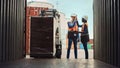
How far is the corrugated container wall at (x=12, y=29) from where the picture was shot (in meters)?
6.96

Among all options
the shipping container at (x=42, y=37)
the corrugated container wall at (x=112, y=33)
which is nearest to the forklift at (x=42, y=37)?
the shipping container at (x=42, y=37)

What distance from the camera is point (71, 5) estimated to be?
1477 cm

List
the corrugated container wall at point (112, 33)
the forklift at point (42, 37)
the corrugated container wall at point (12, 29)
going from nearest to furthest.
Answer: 1. the corrugated container wall at point (112, 33)
2. the corrugated container wall at point (12, 29)
3. the forklift at point (42, 37)

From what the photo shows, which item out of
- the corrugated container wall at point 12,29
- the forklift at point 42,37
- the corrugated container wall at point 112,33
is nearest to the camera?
the corrugated container wall at point 112,33

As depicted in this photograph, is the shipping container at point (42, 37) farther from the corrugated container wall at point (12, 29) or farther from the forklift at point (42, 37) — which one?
the corrugated container wall at point (12, 29)

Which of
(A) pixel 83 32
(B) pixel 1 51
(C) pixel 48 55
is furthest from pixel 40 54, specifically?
(B) pixel 1 51

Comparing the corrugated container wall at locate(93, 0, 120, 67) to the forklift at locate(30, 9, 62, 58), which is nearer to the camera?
the corrugated container wall at locate(93, 0, 120, 67)

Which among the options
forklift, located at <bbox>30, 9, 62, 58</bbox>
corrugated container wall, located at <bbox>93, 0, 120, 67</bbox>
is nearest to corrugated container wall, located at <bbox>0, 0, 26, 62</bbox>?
forklift, located at <bbox>30, 9, 62, 58</bbox>

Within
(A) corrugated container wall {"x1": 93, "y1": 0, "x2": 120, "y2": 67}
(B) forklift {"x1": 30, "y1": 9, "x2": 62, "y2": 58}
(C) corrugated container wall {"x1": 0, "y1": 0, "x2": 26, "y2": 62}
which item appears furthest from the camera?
(B) forklift {"x1": 30, "y1": 9, "x2": 62, "y2": 58}

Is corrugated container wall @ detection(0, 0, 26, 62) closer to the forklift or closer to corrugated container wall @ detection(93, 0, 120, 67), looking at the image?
the forklift

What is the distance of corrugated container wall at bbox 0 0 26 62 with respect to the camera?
6.96 m

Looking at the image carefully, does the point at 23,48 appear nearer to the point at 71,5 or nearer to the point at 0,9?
the point at 0,9

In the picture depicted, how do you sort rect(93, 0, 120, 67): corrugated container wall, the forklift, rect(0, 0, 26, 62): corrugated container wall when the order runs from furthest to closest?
the forklift
rect(0, 0, 26, 62): corrugated container wall
rect(93, 0, 120, 67): corrugated container wall

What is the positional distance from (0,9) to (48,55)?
364 centimetres
